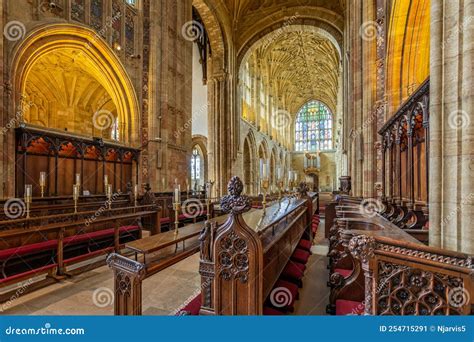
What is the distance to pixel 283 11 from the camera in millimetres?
17766

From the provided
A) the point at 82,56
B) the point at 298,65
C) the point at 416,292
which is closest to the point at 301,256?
the point at 416,292

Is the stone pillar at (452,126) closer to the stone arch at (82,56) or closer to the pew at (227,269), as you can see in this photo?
the pew at (227,269)

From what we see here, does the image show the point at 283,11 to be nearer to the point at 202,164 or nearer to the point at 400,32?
the point at 202,164

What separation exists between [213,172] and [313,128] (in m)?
26.2

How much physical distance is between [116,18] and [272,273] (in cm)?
1129

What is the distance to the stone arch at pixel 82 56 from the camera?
22.8ft

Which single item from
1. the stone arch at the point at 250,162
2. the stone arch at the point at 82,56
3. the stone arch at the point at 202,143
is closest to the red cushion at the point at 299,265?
the stone arch at the point at 82,56

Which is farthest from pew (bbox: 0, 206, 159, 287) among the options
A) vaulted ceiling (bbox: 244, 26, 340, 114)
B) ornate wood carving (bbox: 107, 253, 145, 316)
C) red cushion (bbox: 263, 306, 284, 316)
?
vaulted ceiling (bbox: 244, 26, 340, 114)

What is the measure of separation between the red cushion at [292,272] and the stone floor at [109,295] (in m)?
0.23

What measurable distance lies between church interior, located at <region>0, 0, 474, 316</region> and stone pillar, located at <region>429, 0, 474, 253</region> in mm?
11

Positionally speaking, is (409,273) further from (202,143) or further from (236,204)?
(202,143)

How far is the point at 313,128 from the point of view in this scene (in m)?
38.9

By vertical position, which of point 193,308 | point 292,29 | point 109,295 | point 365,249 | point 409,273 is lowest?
point 109,295

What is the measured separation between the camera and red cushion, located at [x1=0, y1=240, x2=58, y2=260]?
146 inches
